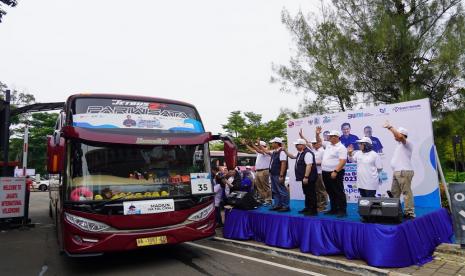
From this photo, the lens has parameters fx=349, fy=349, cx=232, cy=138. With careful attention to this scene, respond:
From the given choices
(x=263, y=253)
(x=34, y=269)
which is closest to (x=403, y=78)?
(x=263, y=253)

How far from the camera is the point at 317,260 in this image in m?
5.86

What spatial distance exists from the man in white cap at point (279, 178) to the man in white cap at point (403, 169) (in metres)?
2.20

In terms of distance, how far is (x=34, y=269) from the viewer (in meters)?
5.95

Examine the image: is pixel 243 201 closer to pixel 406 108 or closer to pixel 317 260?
pixel 317 260

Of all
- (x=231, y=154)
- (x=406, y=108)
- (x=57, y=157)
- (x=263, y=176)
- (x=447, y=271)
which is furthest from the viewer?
(x=263, y=176)

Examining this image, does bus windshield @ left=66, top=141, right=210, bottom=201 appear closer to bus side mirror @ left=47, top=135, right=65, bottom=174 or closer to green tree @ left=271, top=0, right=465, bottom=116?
bus side mirror @ left=47, top=135, right=65, bottom=174

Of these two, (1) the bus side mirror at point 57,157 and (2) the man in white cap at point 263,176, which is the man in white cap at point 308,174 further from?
→ (1) the bus side mirror at point 57,157

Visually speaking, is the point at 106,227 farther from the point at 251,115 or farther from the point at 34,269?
the point at 251,115

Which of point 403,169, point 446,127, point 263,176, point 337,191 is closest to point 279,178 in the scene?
point 337,191

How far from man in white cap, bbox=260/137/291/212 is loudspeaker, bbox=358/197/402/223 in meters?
2.16

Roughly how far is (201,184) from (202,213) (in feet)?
1.65

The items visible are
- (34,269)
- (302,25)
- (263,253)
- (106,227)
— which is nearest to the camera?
(106,227)

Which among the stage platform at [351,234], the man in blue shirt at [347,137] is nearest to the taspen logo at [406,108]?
the man in blue shirt at [347,137]

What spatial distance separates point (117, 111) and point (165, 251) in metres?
2.90
